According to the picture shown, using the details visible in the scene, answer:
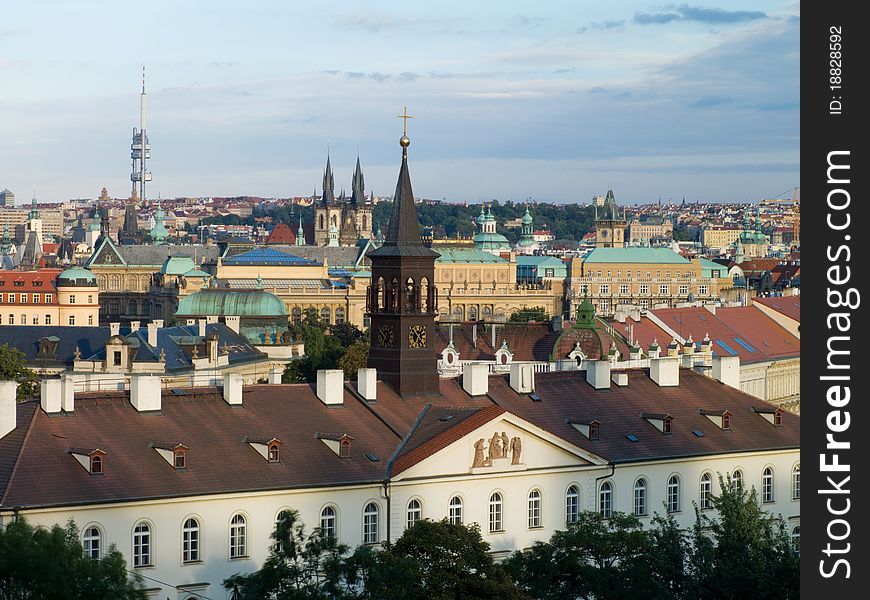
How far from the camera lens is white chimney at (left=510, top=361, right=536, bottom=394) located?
199 feet

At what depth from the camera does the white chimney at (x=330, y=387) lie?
184 feet

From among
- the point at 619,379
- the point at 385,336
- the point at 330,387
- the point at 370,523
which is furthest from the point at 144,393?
the point at 619,379

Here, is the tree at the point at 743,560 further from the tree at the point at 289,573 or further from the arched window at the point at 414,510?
the tree at the point at 289,573

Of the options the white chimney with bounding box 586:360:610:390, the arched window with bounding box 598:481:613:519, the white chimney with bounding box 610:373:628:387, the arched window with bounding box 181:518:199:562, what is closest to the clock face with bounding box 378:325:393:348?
the white chimney with bounding box 586:360:610:390

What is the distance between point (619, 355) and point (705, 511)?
2447 cm

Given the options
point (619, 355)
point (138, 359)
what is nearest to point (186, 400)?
point (619, 355)

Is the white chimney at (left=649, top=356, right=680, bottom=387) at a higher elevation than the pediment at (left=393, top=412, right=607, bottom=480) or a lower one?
higher

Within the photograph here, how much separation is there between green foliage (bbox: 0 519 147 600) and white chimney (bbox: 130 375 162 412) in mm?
11004

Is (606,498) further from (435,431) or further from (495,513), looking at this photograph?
(435,431)

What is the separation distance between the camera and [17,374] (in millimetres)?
83188

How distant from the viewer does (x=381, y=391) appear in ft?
192

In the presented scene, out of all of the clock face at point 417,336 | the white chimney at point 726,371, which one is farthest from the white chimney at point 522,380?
the white chimney at point 726,371

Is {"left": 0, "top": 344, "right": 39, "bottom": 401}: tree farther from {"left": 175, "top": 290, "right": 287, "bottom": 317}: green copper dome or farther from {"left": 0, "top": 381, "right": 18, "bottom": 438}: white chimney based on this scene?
{"left": 175, "top": 290, "right": 287, "bottom": 317}: green copper dome

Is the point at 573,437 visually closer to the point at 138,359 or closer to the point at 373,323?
the point at 373,323
